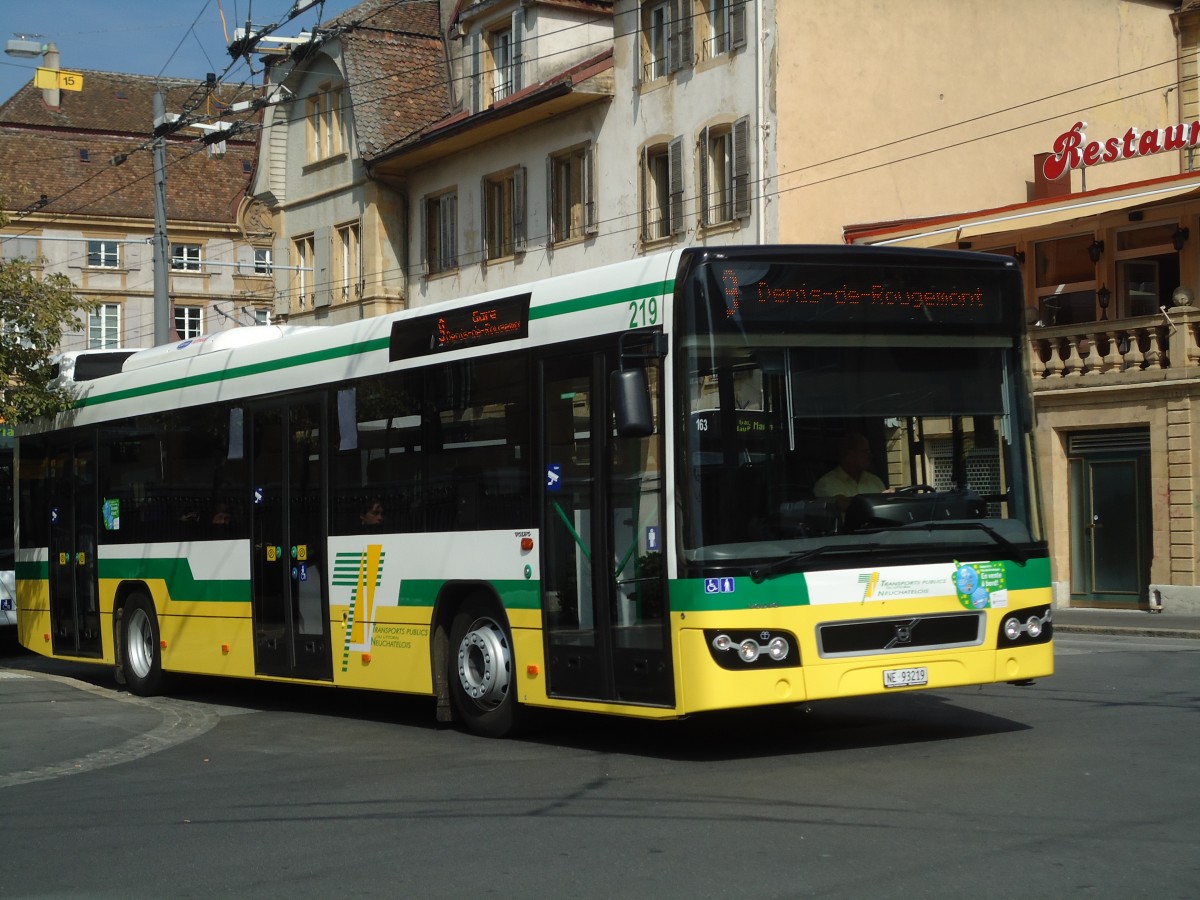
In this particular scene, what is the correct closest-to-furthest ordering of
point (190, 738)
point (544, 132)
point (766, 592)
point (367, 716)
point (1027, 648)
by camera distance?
1. point (766, 592)
2. point (1027, 648)
3. point (190, 738)
4. point (367, 716)
5. point (544, 132)

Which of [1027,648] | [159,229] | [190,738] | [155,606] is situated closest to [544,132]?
[159,229]

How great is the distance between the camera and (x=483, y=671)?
12.0m

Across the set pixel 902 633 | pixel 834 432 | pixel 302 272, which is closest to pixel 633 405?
pixel 834 432

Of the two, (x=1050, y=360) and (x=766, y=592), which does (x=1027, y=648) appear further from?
(x=1050, y=360)

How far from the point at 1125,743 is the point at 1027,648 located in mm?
764

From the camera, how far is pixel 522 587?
37.4 feet

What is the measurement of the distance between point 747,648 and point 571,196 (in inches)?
1026

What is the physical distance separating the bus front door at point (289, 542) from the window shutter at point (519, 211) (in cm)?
2194

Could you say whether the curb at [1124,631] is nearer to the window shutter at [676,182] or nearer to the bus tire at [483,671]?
the window shutter at [676,182]

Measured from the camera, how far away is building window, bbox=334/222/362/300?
41.4 meters

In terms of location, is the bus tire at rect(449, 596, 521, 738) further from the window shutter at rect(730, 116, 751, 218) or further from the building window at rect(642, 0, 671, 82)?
the building window at rect(642, 0, 671, 82)

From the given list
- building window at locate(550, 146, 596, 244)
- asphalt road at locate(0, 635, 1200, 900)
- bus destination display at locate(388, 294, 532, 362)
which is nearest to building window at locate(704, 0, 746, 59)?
building window at locate(550, 146, 596, 244)

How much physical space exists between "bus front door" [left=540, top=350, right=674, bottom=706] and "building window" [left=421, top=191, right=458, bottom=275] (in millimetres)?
28135

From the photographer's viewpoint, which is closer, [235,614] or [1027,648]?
[1027,648]
